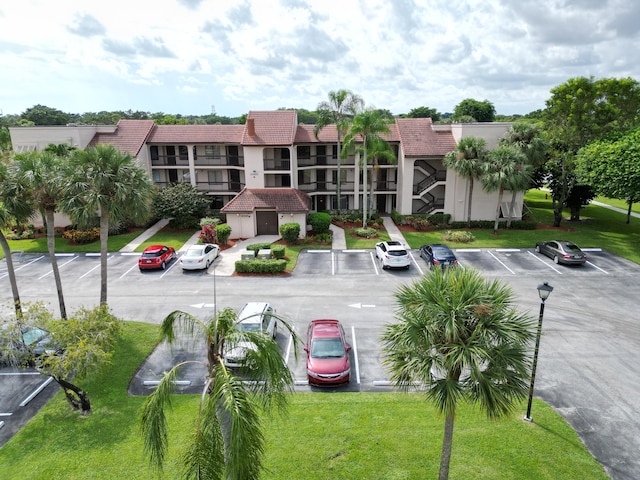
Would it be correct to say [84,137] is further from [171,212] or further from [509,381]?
[509,381]

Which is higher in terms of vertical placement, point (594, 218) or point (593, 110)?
point (593, 110)

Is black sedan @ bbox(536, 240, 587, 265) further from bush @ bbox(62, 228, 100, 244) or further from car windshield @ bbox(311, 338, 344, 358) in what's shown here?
bush @ bbox(62, 228, 100, 244)

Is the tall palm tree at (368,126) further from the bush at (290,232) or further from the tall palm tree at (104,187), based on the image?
the tall palm tree at (104,187)

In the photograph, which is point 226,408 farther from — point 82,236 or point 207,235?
point 82,236

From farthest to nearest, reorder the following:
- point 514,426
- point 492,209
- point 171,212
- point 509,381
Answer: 1. point 492,209
2. point 171,212
3. point 514,426
4. point 509,381

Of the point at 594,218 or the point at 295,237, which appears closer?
the point at 295,237

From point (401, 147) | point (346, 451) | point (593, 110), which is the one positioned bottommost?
point (346, 451)

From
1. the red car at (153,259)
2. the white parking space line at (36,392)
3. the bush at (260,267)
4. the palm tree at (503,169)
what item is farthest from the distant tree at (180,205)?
the palm tree at (503,169)

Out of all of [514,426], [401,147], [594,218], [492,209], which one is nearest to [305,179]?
[401,147]

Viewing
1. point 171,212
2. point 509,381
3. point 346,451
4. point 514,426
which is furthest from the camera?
point 171,212
